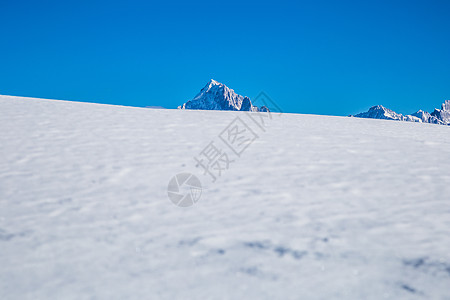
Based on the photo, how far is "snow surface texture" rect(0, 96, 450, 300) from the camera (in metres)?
1.94

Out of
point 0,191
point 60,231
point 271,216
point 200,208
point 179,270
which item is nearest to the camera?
point 179,270

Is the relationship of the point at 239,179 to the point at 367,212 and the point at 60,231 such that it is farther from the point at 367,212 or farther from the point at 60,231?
the point at 60,231

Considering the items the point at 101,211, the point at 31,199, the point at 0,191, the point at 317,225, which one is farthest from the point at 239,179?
the point at 0,191

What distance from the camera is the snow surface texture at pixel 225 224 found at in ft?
6.37

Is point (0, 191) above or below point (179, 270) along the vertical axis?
above

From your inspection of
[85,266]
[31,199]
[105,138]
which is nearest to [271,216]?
[85,266]

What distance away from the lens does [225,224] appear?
2529mm

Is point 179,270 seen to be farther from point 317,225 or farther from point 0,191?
point 0,191

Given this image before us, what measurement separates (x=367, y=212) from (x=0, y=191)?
358 centimetres

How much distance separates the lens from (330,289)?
74.1 inches

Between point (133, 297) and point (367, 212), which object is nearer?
point (133, 297)

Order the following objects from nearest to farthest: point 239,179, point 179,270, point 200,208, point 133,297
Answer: point 133,297 → point 179,270 → point 200,208 → point 239,179

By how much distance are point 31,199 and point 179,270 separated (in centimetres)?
182

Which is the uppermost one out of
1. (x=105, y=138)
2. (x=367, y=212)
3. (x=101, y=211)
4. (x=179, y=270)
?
(x=105, y=138)
